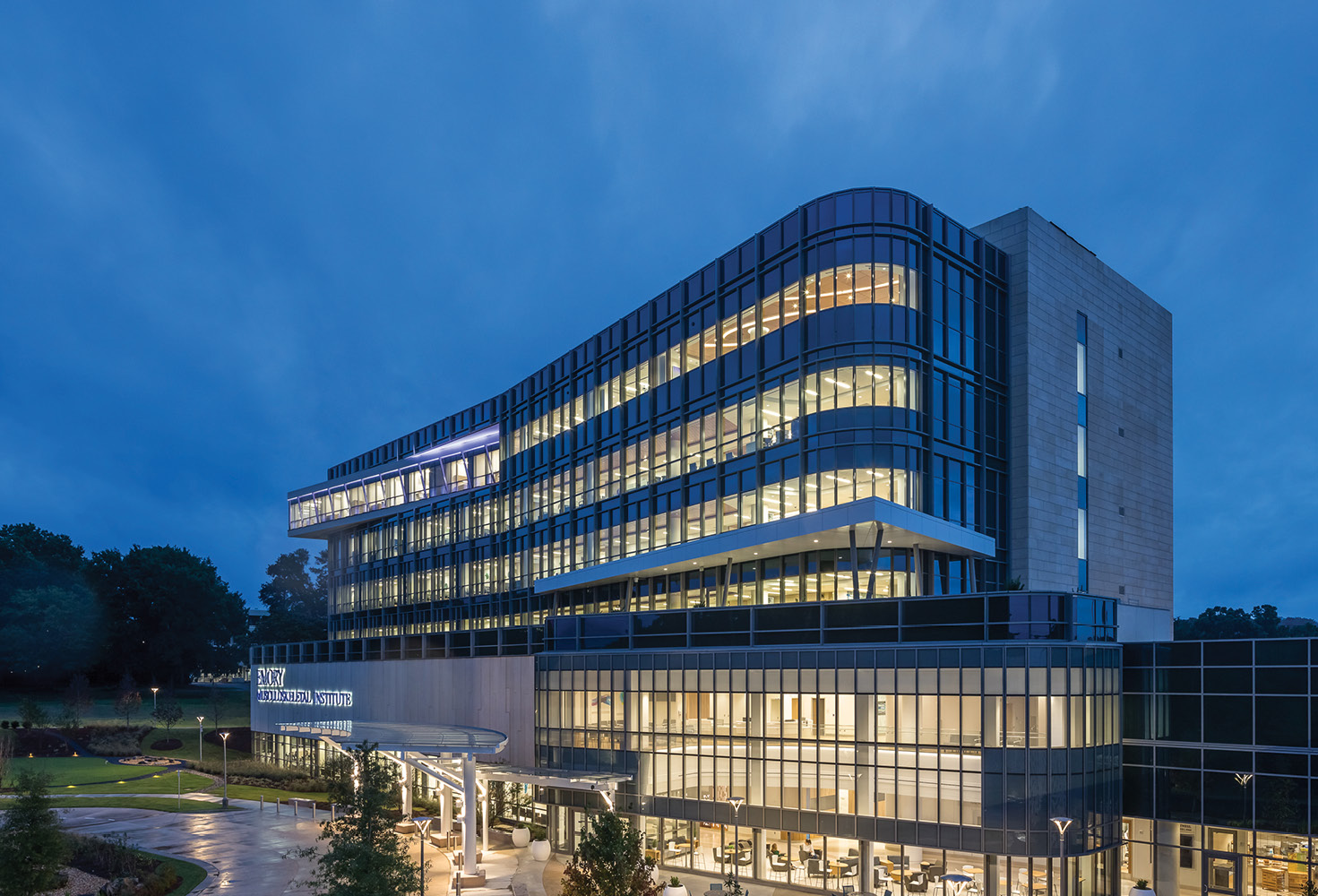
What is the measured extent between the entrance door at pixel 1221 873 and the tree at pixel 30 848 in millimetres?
38783

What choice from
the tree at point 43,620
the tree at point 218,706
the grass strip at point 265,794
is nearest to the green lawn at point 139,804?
the grass strip at point 265,794

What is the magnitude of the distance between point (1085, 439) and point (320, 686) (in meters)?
55.9

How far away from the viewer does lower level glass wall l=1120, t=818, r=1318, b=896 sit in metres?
33.1

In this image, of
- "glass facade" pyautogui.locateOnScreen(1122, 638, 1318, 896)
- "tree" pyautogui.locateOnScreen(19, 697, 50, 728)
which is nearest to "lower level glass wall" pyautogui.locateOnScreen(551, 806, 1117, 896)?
"glass facade" pyautogui.locateOnScreen(1122, 638, 1318, 896)

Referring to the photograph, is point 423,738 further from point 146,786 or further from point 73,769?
point 73,769

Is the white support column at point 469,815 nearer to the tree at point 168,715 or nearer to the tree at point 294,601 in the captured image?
the tree at point 168,715

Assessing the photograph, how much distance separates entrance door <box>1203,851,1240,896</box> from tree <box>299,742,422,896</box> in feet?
87.9

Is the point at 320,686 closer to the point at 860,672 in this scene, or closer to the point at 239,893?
the point at 239,893

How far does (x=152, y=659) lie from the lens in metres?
126

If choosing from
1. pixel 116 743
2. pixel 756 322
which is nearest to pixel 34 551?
pixel 116 743

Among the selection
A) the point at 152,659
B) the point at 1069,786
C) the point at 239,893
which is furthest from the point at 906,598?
the point at 152,659

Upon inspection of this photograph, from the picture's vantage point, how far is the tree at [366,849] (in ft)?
88.6

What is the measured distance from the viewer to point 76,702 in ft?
319

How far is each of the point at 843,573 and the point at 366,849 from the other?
956 inches
